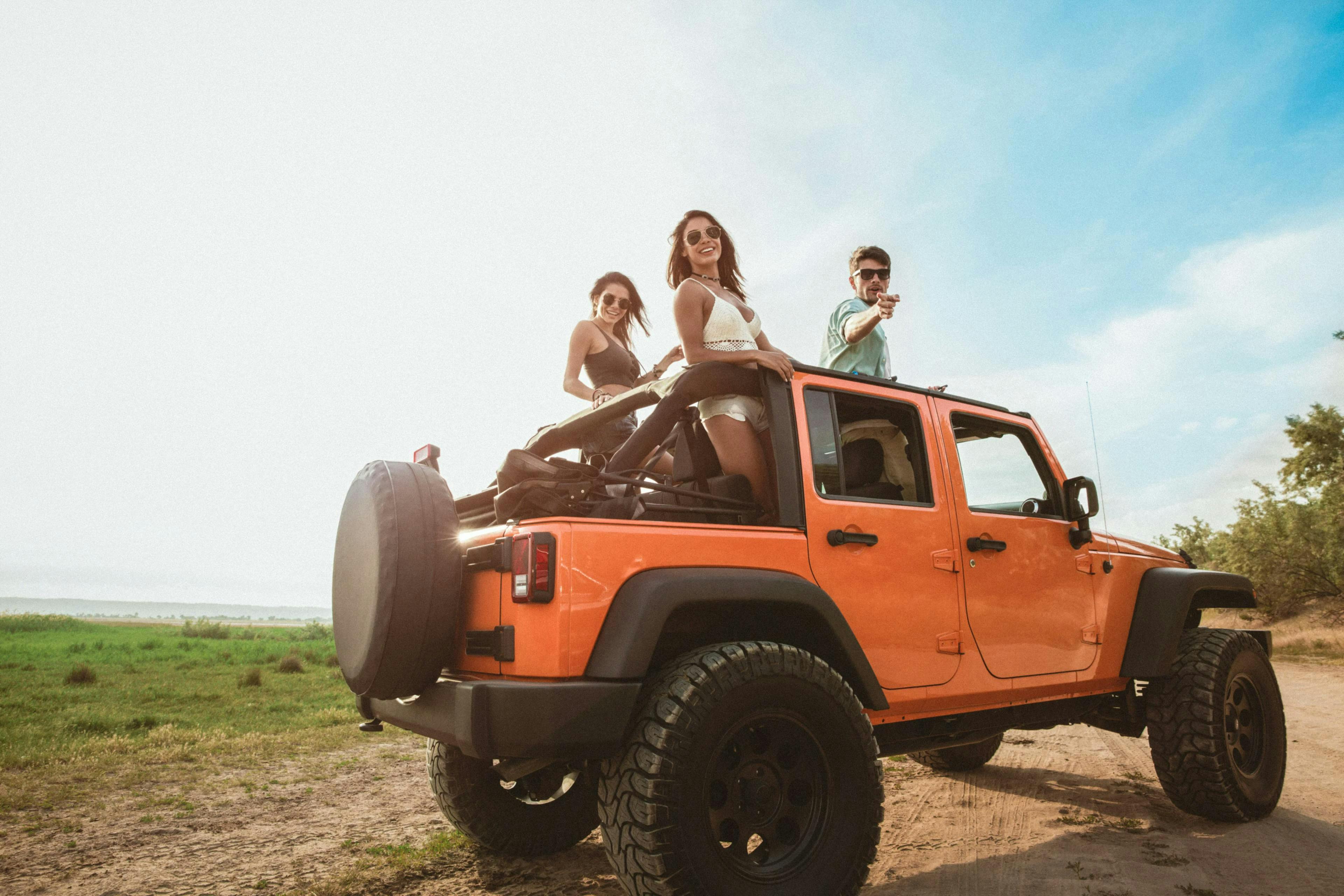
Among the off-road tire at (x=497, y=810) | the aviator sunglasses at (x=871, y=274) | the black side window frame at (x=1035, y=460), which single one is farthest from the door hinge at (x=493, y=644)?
the aviator sunglasses at (x=871, y=274)

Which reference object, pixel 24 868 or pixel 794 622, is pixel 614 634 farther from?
pixel 24 868

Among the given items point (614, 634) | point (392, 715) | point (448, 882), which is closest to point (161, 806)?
point (448, 882)

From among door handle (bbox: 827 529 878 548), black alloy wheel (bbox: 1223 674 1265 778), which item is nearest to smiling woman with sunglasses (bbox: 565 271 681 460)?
door handle (bbox: 827 529 878 548)

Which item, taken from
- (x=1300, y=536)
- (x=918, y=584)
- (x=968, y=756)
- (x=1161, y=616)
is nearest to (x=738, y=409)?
(x=918, y=584)

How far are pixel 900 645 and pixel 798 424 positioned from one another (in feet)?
3.21

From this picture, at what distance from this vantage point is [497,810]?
138 inches

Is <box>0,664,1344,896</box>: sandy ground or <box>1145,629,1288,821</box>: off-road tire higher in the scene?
<box>1145,629,1288,821</box>: off-road tire

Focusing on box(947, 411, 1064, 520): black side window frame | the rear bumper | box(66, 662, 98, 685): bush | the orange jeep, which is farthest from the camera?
box(66, 662, 98, 685): bush

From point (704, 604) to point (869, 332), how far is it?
2.21 meters

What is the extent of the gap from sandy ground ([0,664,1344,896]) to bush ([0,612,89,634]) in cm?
5476

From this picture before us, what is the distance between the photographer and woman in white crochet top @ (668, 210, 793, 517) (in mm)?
2988

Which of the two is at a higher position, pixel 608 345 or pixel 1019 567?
pixel 608 345

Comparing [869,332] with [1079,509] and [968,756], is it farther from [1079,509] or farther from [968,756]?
[968,756]

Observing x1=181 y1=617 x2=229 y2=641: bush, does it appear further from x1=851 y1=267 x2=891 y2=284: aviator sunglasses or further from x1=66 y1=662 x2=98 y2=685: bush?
x1=851 y1=267 x2=891 y2=284: aviator sunglasses
